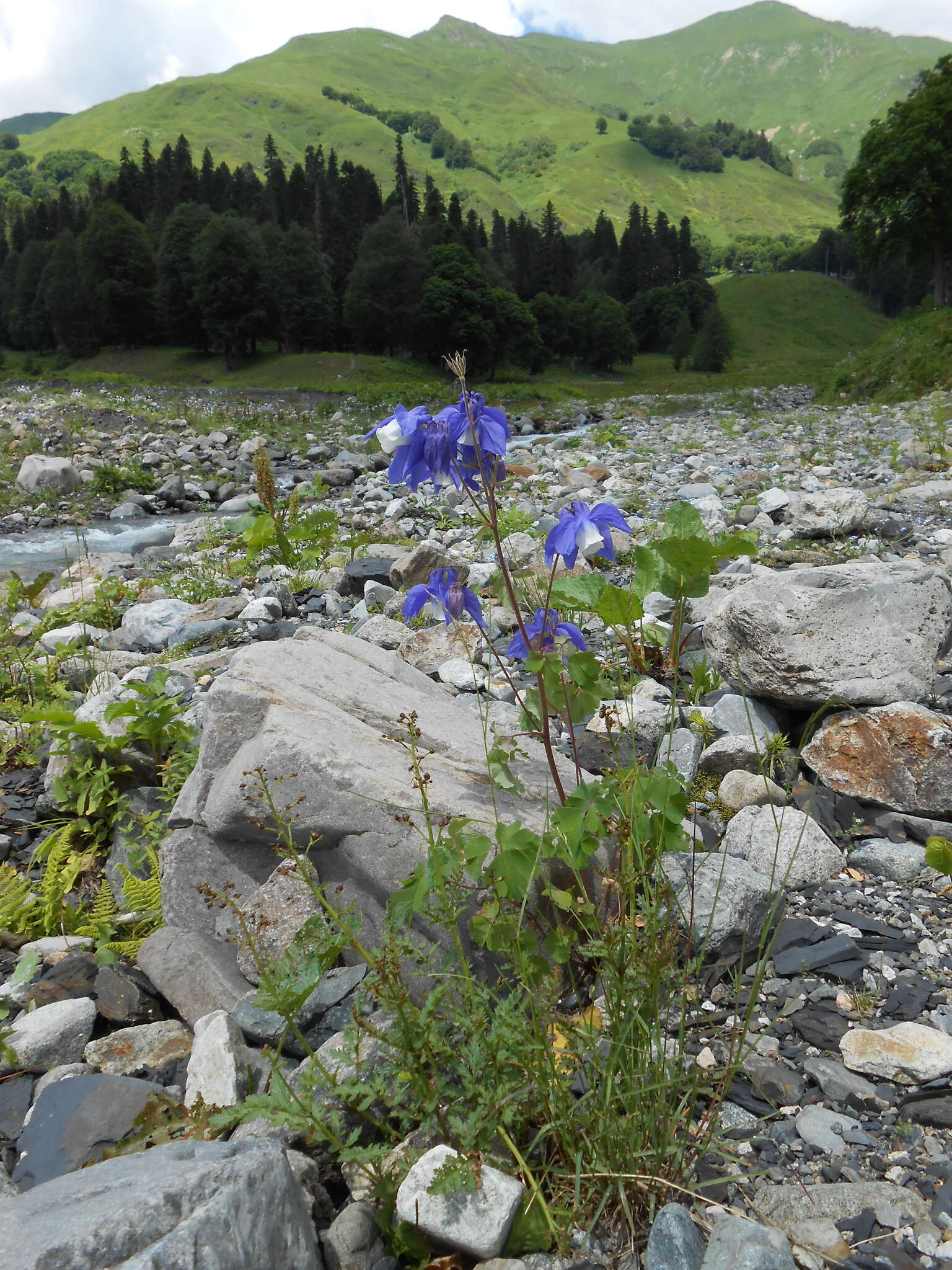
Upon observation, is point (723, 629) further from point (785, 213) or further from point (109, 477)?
point (785, 213)

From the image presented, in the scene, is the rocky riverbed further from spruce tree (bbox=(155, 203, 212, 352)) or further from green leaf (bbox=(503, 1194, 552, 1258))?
spruce tree (bbox=(155, 203, 212, 352))

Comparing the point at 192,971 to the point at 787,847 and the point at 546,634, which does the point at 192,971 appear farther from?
the point at 787,847

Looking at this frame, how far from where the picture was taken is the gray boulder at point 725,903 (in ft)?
7.95

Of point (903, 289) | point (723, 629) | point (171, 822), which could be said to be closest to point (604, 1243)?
point (171, 822)

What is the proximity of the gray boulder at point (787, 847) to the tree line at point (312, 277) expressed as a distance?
1990 inches

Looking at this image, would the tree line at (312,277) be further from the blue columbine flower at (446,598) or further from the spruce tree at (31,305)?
the blue columbine flower at (446,598)

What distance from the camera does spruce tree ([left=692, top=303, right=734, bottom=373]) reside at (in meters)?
66.5

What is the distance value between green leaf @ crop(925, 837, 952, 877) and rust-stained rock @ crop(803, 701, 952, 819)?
425 mm

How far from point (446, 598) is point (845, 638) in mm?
2195

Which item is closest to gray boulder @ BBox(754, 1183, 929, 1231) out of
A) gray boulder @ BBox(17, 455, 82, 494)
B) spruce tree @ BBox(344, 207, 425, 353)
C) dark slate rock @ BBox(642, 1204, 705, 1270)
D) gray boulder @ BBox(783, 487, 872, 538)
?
dark slate rock @ BBox(642, 1204, 705, 1270)

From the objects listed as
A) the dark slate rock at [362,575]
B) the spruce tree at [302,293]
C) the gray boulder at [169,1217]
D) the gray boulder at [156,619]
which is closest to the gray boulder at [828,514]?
the dark slate rock at [362,575]

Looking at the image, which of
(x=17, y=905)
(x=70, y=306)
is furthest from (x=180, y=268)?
(x=17, y=905)

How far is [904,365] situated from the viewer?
23.5m

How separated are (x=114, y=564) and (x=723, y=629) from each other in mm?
7878
